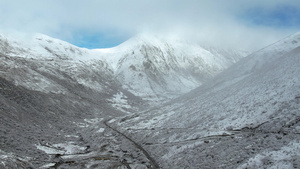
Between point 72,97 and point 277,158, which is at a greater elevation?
point 72,97

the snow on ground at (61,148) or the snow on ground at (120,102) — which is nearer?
the snow on ground at (61,148)

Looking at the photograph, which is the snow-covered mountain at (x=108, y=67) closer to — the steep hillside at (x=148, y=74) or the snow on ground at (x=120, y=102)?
the steep hillside at (x=148, y=74)

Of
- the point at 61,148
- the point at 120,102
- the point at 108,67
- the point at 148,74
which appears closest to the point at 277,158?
the point at 61,148

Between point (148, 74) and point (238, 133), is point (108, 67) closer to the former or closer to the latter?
point (148, 74)

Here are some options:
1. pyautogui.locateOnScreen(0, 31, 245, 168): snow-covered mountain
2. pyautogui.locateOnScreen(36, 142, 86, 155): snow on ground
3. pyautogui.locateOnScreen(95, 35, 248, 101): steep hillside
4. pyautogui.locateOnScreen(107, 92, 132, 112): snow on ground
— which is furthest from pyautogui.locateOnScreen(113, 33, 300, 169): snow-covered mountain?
pyautogui.locateOnScreen(95, 35, 248, 101): steep hillside

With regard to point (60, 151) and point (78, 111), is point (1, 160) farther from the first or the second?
point (78, 111)

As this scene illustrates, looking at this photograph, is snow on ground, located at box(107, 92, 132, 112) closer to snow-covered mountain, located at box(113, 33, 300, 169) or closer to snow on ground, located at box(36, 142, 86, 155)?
snow-covered mountain, located at box(113, 33, 300, 169)

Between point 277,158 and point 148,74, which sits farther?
point 148,74

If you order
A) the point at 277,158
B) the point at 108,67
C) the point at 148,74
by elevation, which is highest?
the point at 108,67

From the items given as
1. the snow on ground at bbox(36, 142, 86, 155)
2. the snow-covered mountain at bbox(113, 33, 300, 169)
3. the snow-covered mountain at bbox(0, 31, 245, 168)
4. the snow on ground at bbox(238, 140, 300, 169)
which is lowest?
the snow on ground at bbox(238, 140, 300, 169)

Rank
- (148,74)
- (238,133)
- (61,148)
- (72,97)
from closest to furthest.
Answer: (238,133) < (61,148) < (72,97) < (148,74)

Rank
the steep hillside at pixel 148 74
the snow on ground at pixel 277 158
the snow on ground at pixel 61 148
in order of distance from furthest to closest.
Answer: the steep hillside at pixel 148 74 < the snow on ground at pixel 61 148 < the snow on ground at pixel 277 158

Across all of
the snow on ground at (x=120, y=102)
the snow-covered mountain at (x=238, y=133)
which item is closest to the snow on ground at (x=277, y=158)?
the snow-covered mountain at (x=238, y=133)
